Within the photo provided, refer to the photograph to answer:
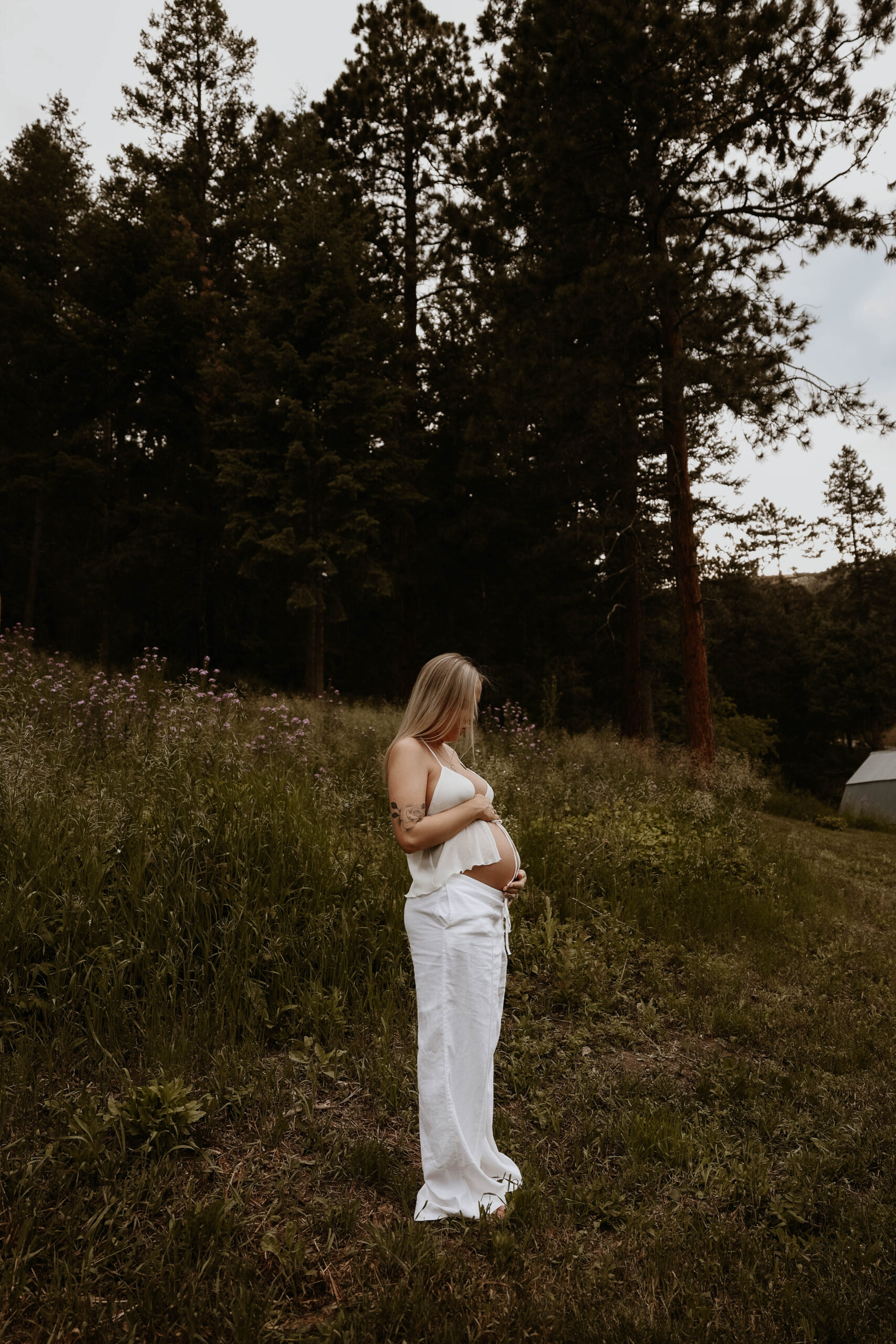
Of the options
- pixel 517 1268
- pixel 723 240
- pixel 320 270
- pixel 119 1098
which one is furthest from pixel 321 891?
pixel 320 270

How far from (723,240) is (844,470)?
38.3 m

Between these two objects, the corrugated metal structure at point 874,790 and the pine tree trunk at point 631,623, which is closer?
the pine tree trunk at point 631,623

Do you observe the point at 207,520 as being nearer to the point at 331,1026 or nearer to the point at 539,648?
the point at 539,648

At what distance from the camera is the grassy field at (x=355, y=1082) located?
2562 millimetres

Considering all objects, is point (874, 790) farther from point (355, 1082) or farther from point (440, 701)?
point (440, 701)

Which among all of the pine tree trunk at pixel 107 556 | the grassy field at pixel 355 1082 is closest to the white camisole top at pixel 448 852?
the grassy field at pixel 355 1082

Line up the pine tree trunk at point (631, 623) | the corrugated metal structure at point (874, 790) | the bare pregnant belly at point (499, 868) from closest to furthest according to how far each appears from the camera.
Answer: the bare pregnant belly at point (499, 868) → the pine tree trunk at point (631, 623) → the corrugated metal structure at point (874, 790)

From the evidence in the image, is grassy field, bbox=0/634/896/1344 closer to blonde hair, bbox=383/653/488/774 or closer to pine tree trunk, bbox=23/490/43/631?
blonde hair, bbox=383/653/488/774

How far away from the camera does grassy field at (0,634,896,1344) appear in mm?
2562

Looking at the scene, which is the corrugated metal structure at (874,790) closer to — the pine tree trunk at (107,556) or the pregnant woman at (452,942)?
the pine tree trunk at (107,556)

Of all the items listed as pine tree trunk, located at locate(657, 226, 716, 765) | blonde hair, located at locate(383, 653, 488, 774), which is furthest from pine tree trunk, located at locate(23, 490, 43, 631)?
blonde hair, located at locate(383, 653, 488, 774)

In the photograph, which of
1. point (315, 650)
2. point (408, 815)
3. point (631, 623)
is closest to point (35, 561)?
point (315, 650)

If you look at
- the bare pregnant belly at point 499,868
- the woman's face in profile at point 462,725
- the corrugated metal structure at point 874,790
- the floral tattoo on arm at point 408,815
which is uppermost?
the woman's face in profile at point 462,725

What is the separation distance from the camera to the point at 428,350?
22.1 m
